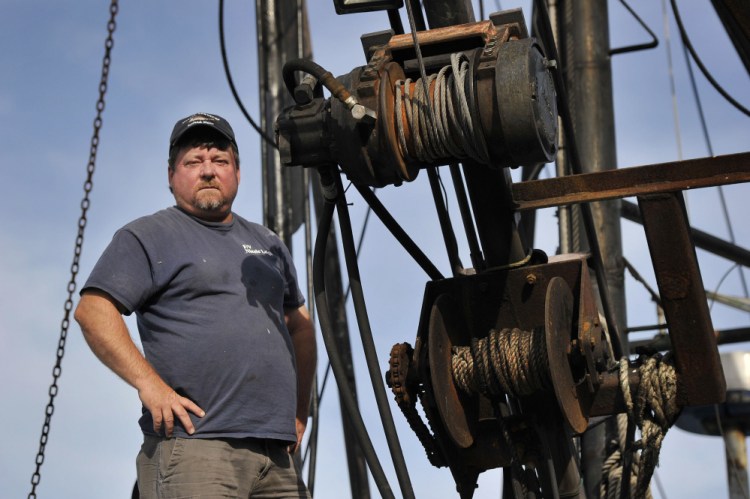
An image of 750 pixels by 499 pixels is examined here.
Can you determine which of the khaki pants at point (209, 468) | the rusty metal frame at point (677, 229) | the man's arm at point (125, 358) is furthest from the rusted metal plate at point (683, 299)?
the man's arm at point (125, 358)

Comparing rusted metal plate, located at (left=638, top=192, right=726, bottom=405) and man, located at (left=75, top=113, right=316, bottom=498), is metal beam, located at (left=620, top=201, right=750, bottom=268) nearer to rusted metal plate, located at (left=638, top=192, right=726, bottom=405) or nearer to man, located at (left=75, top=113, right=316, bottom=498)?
rusted metal plate, located at (left=638, top=192, right=726, bottom=405)

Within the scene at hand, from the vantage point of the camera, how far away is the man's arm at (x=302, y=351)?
14.0 feet

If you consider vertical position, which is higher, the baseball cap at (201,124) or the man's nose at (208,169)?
the baseball cap at (201,124)

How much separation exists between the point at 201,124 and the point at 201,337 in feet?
2.25

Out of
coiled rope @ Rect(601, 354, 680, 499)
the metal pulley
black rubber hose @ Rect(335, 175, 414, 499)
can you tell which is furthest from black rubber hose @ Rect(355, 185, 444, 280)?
coiled rope @ Rect(601, 354, 680, 499)

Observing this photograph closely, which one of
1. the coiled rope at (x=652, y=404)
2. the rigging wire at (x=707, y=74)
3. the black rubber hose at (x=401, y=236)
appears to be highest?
the rigging wire at (x=707, y=74)

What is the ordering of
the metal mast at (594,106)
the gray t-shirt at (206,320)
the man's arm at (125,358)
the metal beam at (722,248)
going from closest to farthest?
1. the man's arm at (125,358)
2. the gray t-shirt at (206,320)
3. the metal mast at (594,106)
4. the metal beam at (722,248)

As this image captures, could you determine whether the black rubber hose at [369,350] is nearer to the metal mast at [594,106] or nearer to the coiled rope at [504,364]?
the coiled rope at [504,364]

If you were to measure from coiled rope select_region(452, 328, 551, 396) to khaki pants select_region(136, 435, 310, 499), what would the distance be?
620 millimetres

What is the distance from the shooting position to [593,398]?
13.6ft

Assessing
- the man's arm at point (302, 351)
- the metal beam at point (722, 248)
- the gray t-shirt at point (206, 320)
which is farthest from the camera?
the metal beam at point (722, 248)

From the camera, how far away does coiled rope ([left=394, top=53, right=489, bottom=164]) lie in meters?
3.63

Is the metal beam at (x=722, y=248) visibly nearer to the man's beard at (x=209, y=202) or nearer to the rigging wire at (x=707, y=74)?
the rigging wire at (x=707, y=74)

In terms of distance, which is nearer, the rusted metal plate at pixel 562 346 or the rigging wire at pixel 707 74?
the rusted metal plate at pixel 562 346
